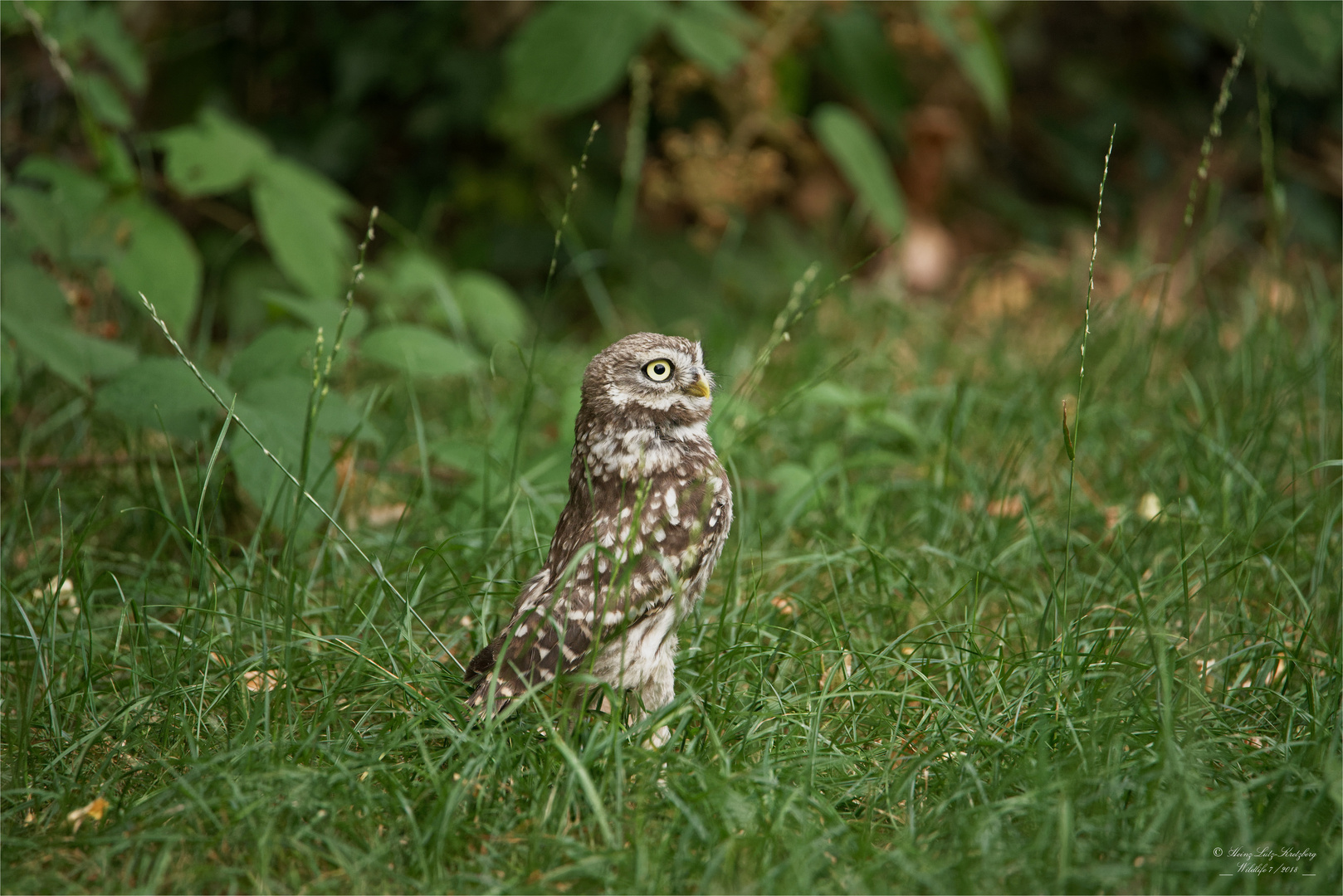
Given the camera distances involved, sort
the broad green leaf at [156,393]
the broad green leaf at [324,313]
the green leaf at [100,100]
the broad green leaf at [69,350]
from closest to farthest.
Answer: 1. the broad green leaf at [156,393]
2. the broad green leaf at [69,350]
3. the broad green leaf at [324,313]
4. the green leaf at [100,100]

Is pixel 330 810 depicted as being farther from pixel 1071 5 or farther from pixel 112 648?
pixel 1071 5

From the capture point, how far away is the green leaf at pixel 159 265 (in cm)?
382

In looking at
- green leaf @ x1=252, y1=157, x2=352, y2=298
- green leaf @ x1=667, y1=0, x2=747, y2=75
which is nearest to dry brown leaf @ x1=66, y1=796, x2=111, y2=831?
green leaf @ x1=252, y1=157, x2=352, y2=298

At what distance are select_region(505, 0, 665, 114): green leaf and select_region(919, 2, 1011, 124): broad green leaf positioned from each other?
1.39 m

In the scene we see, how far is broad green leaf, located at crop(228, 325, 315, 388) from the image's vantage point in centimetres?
311

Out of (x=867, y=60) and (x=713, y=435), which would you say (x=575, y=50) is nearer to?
(x=867, y=60)

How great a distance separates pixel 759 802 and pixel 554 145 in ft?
13.3

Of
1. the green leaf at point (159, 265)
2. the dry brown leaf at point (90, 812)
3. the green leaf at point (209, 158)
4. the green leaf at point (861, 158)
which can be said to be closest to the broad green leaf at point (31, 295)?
the green leaf at point (159, 265)

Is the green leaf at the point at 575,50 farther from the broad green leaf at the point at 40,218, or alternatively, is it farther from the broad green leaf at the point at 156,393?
the broad green leaf at the point at 156,393

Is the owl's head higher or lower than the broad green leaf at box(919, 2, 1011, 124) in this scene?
lower

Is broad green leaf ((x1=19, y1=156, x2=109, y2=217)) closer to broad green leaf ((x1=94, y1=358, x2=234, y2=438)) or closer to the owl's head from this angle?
broad green leaf ((x1=94, y1=358, x2=234, y2=438))

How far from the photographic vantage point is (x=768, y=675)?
2.69m

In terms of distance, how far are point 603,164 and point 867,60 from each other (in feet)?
4.83

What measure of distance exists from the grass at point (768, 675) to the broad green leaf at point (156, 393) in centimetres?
23
